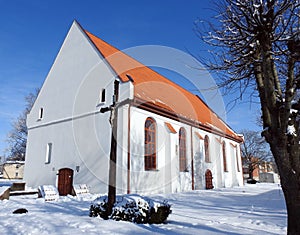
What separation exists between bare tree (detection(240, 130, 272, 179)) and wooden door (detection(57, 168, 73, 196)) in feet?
122

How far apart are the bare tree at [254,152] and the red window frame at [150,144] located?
3465cm

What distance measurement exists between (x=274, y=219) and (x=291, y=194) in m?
2.94

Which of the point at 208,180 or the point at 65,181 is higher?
the point at 65,181

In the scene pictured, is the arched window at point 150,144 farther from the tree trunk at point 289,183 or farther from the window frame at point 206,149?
the tree trunk at point 289,183

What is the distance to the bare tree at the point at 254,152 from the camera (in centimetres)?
4392

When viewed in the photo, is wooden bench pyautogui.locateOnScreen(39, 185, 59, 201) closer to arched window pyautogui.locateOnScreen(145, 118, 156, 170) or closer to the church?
the church

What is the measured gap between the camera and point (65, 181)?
47.7ft

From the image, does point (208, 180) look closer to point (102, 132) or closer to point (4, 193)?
point (102, 132)

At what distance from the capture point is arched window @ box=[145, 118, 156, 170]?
13875 millimetres

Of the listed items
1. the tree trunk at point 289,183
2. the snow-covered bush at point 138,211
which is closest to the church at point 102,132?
the snow-covered bush at point 138,211

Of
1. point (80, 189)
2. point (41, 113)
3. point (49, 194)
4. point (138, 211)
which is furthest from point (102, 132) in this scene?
point (138, 211)

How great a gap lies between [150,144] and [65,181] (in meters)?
5.52

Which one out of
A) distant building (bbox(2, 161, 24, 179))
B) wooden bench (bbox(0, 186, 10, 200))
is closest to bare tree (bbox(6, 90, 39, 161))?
distant building (bbox(2, 161, 24, 179))

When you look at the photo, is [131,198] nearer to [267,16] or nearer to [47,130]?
[267,16]
